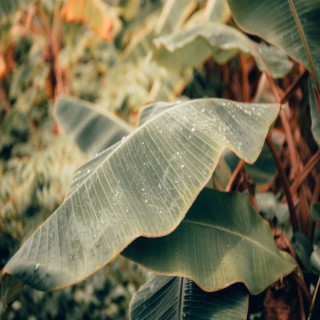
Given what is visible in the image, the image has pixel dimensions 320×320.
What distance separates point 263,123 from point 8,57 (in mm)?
3574

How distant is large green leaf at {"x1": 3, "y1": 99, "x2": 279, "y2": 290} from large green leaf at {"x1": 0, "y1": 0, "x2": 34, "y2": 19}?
2.22 metres

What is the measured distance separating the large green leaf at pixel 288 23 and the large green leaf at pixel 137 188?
0.23 m

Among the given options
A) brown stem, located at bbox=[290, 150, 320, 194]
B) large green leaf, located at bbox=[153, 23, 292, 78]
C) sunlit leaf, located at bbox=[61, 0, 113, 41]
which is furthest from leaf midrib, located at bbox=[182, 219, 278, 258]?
sunlit leaf, located at bbox=[61, 0, 113, 41]

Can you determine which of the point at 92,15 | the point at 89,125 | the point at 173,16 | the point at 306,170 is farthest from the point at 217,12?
the point at 306,170

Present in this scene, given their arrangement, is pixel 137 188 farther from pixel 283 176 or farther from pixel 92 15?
pixel 92 15

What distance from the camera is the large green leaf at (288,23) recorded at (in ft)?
4.58

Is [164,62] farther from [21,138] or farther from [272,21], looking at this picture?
[21,138]

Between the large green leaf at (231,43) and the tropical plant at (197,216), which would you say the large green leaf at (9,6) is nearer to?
the large green leaf at (231,43)

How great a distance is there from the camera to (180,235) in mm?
1229

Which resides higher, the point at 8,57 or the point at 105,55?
the point at 8,57

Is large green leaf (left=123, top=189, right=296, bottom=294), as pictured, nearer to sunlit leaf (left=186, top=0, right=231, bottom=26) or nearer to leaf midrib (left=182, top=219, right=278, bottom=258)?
leaf midrib (left=182, top=219, right=278, bottom=258)

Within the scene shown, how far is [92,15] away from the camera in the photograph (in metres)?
3.30

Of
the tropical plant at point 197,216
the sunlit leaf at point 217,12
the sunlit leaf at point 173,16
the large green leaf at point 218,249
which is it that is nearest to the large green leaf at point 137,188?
the tropical plant at point 197,216

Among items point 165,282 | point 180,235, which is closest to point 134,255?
point 180,235
